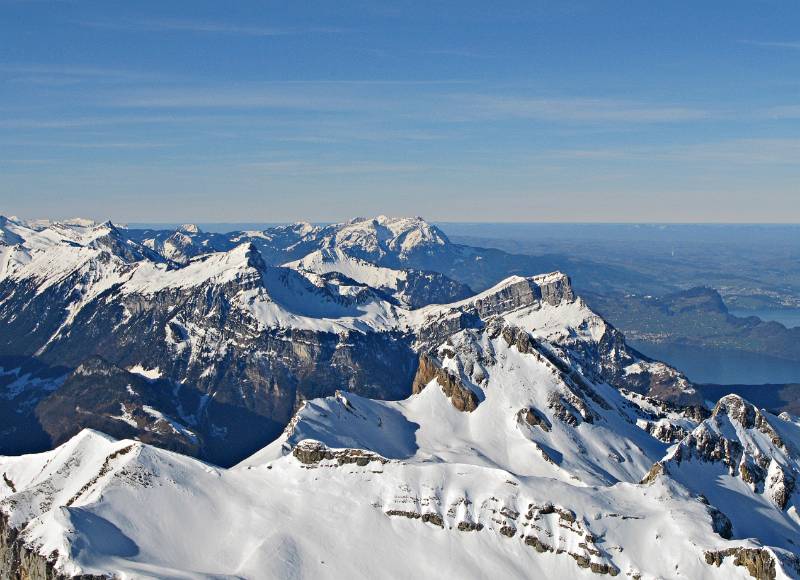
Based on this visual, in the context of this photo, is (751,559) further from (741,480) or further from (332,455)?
(332,455)

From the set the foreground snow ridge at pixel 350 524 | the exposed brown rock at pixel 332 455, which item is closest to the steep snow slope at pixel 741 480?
the foreground snow ridge at pixel 350 524

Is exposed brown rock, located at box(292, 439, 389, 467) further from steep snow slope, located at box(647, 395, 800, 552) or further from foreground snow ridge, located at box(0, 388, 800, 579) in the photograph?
steep snow slope, located at box(647, 395, 800, 552)

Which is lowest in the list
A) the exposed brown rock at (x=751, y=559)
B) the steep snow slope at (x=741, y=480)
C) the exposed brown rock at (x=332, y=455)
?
the steep snow slope at (x=741, y=480)

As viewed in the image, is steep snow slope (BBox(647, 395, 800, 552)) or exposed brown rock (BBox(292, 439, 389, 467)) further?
steep snow slope (BBox(647, 395, 800, 552))

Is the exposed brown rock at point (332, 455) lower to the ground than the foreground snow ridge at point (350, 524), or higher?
higher

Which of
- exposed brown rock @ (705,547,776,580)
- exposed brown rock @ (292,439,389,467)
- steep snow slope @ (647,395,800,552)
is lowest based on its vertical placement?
steep snow slope @ (647,395,800,552)

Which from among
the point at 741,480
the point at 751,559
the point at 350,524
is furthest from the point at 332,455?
the point at 741,480

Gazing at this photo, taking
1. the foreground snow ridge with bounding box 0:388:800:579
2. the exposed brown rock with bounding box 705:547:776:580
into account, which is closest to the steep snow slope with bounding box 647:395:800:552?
the foreground snow ridge with bounding box 0:388:800:579

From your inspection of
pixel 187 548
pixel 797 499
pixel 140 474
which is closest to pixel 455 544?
pixel 187 548

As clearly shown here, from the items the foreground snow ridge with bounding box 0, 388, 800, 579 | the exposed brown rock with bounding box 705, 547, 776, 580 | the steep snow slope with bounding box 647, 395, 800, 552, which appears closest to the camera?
the exposed brown rock with bounding box 705, 547, 776, 580

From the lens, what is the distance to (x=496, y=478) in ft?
474

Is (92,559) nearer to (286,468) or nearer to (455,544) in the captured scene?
(286,468)

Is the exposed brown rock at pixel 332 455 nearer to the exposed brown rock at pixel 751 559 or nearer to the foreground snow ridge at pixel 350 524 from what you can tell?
the foreground snow ridge at pixel 350 524

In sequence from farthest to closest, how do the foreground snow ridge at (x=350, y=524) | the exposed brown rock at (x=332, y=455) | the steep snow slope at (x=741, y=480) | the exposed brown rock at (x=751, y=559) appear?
1. the steep snow slope at (x=741, y=480)
2. the exposed brown rock at (x=332, y=455)
3. the foreground snow ridge at (x=350, y=524)
4. the exposed brown rock at (x=751, y=559)
